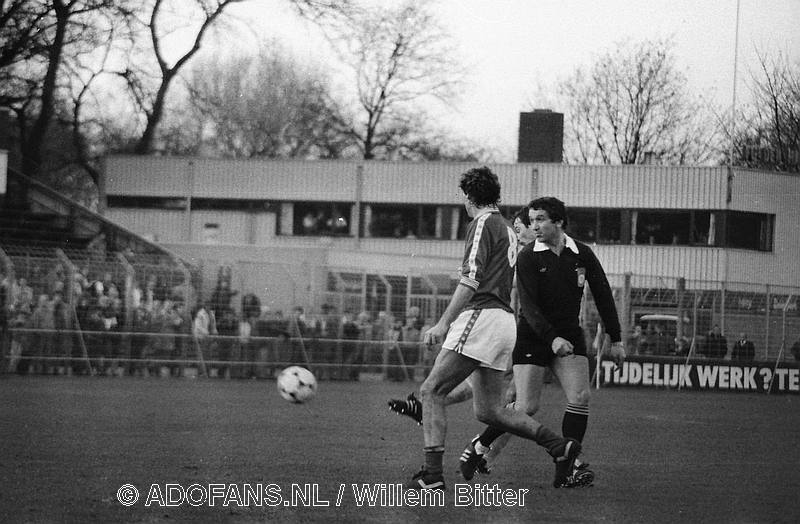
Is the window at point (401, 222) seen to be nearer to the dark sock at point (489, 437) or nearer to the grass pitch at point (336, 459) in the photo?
the grass pitch at point (336, 459)

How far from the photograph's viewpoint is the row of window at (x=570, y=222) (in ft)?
129

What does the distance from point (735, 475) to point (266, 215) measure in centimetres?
3359

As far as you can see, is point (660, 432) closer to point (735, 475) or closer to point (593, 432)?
point (593, 432)

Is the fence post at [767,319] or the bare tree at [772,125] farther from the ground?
the bare tree at [772,125]

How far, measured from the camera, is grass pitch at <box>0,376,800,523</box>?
670 cm

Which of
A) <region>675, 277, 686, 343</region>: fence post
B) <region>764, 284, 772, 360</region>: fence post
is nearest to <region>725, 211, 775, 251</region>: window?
<region>764, 284, 772, 360</region>: fence post

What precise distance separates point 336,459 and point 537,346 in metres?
1.83

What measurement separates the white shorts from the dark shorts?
2.61 ft

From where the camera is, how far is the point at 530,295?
335 inches

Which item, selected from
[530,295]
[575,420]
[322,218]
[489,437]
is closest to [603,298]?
[530,295]

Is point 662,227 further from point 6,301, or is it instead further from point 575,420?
point 575,420

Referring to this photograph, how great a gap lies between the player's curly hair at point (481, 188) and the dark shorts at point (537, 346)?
115cm

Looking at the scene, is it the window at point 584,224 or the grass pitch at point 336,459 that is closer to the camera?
the grass pitch at point 336,459

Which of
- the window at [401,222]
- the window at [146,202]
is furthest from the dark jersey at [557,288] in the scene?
the window at [146,202]
